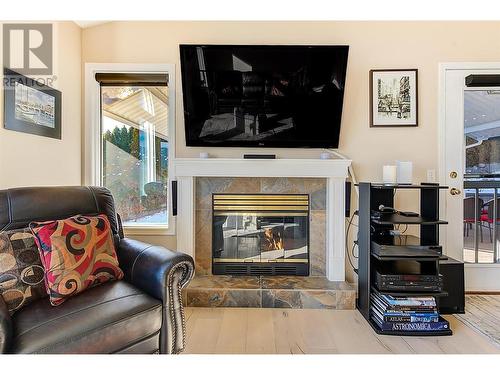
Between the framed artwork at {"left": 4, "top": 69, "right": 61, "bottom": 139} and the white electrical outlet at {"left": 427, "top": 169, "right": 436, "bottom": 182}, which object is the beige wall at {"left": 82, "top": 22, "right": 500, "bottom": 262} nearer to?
the white electrical outlet at {"left": 427, "top": 169, "right": 436, "bottom": 182}

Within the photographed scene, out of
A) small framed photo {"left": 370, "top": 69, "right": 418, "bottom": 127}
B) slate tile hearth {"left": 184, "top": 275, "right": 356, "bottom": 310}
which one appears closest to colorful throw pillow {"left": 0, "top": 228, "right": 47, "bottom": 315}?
slate tile hearth {"left": 184, "top": 275, "right": 356, "bottom": 310}

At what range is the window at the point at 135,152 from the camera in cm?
Result: 300

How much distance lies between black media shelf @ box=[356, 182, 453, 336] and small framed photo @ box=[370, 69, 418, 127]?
2.32 feet

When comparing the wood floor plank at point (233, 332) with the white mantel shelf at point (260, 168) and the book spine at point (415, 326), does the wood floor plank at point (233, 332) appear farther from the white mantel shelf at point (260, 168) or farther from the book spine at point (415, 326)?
the white mantel shelf at point (260, 168)

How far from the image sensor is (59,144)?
2.60m

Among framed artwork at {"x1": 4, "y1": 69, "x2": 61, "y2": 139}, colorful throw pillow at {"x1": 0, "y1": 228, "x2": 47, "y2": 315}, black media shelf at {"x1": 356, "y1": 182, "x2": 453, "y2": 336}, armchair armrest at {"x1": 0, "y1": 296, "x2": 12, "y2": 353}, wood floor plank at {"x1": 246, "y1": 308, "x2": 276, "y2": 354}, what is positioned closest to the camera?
armchair armrest at {"x1": 0, "y1": 296, "x2": 12, "y2": 353}

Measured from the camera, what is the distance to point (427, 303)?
7.19ft

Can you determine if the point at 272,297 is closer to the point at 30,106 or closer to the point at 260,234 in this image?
the point at 260,234

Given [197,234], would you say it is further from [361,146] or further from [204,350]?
[361,146]

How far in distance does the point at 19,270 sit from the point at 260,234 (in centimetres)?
186

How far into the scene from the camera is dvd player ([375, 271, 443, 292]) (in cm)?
221

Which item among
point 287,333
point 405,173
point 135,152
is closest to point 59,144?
point 135,152
